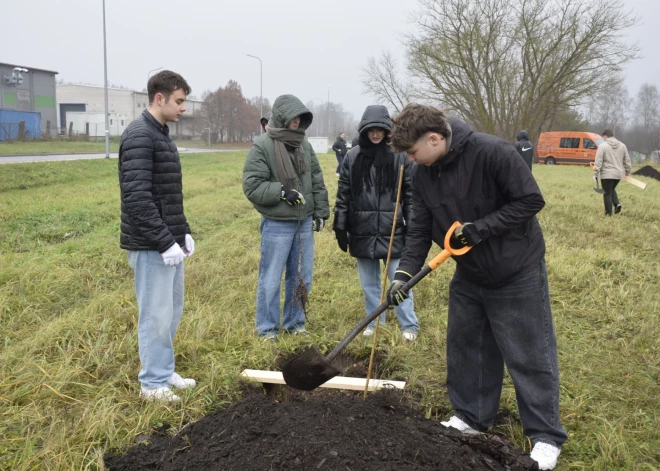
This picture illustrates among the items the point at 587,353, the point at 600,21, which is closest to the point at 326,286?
the point at 587,353

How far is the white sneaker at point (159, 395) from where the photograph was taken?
3.29 m

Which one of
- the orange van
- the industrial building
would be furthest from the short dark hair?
the industrial building

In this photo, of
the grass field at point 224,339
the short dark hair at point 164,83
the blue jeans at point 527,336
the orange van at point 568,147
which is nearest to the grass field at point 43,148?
the grass field at point 224,339

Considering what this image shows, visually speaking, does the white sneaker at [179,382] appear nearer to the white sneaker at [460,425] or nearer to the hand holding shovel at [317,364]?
the hand holding shovel at [317,364]

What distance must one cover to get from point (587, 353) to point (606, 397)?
0.75 m

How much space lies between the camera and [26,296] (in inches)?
204

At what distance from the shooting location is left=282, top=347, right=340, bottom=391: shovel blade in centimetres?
298

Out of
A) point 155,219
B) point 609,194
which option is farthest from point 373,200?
point 609,194

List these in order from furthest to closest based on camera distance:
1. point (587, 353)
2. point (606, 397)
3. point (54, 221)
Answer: point (54, 221) → point (587, 353) → point (606, 397)

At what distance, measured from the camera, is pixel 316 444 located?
2.58 metres

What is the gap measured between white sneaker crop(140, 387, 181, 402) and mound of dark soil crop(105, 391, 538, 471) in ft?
0.97

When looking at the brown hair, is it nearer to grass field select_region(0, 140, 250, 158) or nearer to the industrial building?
grass field select_region(0, 140, 250, 158)

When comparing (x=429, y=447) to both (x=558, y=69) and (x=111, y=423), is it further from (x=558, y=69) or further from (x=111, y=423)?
(x=558, y=69)

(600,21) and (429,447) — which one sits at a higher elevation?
(600,21)
